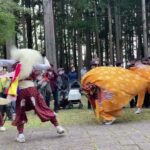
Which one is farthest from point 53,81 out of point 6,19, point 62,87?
point 6,19

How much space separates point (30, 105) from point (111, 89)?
10.7ft

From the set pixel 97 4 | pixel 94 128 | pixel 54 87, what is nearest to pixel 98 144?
pixel 94 128

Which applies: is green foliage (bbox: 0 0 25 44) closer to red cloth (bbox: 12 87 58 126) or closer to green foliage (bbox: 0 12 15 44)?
green foliage (bbox: 0 12 15 44)

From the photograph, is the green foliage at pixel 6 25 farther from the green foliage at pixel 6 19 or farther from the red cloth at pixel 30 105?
the red cloth at pixel 30 105

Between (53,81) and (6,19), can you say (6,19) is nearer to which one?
(6,19)

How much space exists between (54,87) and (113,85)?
528 centimetres

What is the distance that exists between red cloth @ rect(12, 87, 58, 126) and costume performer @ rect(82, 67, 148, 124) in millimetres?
2866

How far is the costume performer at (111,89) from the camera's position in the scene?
12.8m

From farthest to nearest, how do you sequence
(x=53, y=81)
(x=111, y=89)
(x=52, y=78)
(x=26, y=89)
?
(x=52, y=78) → (x=53, y=81) → (x=111, y=89) → (x=26, y=89)

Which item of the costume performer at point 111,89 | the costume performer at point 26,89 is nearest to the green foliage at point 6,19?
the costume performer at point 111,89

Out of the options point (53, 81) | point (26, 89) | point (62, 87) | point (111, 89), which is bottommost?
point (62, 87)

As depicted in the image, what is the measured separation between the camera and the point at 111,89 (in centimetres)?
1280

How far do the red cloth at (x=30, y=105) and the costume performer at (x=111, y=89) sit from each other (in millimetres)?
2866

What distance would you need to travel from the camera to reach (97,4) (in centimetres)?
4388
